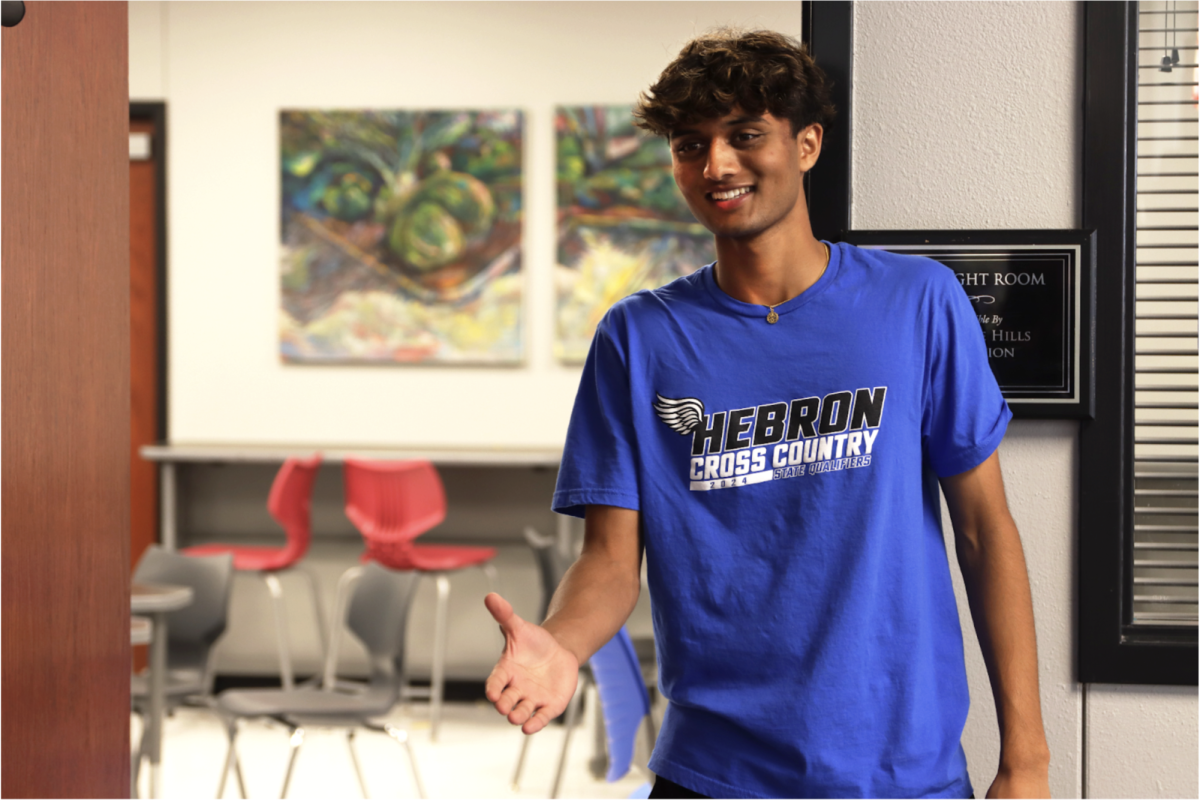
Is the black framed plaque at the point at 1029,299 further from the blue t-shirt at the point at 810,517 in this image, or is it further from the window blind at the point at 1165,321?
the blue t-shirt at the point at 810,517

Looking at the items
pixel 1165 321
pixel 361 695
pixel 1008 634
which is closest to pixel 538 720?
pixel 1008 634

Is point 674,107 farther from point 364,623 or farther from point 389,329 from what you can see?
point 389,329

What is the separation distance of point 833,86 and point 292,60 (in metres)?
4.36

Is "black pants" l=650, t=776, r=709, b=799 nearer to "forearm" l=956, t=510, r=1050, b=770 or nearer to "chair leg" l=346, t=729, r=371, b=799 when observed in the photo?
"forearm" l=956, t=510, r=1050, b=770

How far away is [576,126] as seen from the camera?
16.9ft

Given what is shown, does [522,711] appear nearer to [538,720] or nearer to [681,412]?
[538,720]

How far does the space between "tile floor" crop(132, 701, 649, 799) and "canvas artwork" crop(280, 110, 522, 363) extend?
5.97 feet

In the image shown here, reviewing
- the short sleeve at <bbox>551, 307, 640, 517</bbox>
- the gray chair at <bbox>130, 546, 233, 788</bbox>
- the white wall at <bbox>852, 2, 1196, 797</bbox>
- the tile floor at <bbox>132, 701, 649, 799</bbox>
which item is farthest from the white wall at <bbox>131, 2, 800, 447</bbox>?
the short sleeve at <bbox>551, 307, 640, 517</bbox>

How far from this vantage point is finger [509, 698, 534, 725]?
3.54 ft

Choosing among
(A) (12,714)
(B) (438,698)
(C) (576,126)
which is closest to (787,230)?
(A) (12,714)

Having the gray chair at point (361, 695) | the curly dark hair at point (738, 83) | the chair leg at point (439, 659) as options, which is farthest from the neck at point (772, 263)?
the chair leg at point (439, 659)

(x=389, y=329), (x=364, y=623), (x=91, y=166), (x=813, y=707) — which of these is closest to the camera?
(x=813, y=707)

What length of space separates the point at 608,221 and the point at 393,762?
2749 millimetres

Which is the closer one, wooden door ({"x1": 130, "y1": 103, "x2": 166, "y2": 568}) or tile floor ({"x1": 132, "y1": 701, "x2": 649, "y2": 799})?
tile floor ({"x1": 132, "y1": 701, "x2": 649, "y2": 799})
